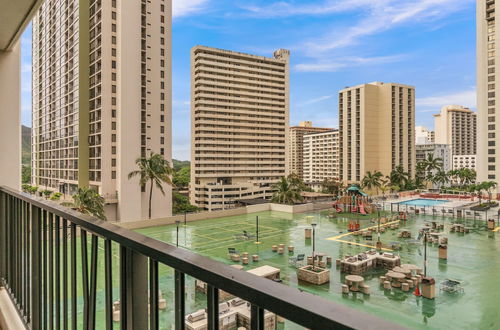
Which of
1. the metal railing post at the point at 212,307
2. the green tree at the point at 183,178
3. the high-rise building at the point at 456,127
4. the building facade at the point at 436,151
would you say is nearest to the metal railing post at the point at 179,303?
the metal railing post at the point at 212,307

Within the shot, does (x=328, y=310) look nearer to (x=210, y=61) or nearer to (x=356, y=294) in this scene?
(x=356, y=294)

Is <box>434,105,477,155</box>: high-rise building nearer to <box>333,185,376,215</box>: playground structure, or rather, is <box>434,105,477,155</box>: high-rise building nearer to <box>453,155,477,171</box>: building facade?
<box>453,155,477,171</box>: building facade

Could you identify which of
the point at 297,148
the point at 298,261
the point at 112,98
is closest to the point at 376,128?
the point at 297,148

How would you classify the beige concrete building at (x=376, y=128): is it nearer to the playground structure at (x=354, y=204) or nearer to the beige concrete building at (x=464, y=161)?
the playground structure at (x=354, y=204)

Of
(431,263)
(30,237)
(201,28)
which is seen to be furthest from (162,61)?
(201,28)

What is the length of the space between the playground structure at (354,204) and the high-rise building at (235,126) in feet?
89.9

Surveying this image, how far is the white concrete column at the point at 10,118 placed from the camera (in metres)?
3.37

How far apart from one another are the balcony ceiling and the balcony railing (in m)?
1.29

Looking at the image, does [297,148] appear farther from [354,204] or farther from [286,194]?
[354,204]

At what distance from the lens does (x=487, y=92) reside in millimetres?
39094

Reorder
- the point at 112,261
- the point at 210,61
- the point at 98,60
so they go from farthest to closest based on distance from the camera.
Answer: the point at 210,61 < the point at 98,60 < the point at 112,261

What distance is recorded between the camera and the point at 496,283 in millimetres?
11945

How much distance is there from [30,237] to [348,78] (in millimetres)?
116696

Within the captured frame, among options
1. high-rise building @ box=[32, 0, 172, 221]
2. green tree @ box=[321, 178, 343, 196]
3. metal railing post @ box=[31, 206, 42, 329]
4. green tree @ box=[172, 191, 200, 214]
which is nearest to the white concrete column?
metal railing post @ box=[31, 206, 42, 329]
